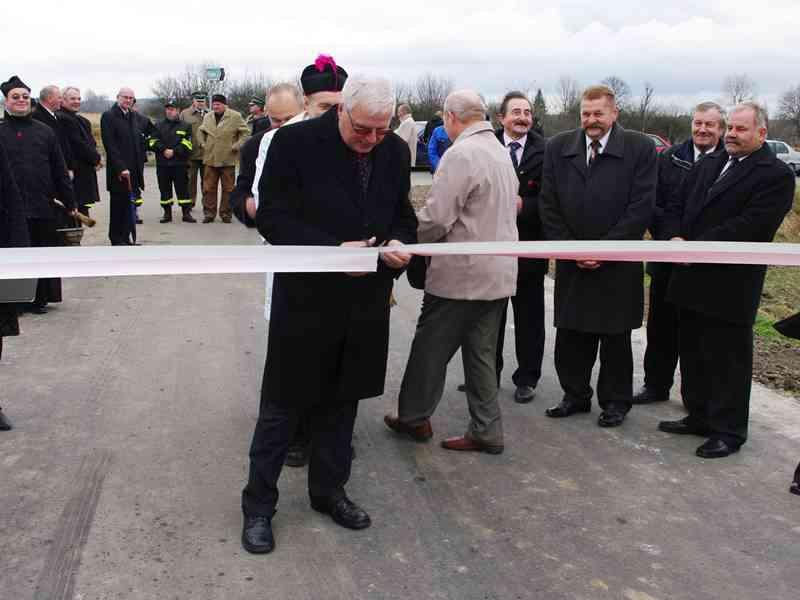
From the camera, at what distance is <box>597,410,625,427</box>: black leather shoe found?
17.7 feet

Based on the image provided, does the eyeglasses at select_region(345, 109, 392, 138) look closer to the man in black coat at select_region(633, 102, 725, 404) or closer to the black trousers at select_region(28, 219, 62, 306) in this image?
the man in black coat at select_region(633, 102, 725, 404)

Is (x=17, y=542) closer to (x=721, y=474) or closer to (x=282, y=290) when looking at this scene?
(x=282, y=290)

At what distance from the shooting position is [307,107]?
4.80m

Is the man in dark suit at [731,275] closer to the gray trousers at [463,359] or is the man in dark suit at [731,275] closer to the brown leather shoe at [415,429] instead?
the gray trousers at [463,359]

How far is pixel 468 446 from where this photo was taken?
4.96 metres

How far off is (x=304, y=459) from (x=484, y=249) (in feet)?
5.01

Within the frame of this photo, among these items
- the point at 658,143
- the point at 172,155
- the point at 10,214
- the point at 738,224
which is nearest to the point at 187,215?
the point at 172,155

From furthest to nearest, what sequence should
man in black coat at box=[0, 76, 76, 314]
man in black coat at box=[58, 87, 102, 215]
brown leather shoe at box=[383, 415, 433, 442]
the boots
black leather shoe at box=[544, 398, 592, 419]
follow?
the boots < man in black coat at box=[58, 87, 102, 215] < man in black coat at box=[0, 76, 76, 314] < black leather shoe at box=[544, 398, 592, 419] < brown leather shoe at box=[383, 415, 433, 442]

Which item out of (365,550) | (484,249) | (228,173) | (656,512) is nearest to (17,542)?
(365,550)

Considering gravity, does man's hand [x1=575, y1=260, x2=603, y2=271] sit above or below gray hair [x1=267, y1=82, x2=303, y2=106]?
below

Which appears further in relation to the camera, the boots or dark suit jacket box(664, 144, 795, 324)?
the boots

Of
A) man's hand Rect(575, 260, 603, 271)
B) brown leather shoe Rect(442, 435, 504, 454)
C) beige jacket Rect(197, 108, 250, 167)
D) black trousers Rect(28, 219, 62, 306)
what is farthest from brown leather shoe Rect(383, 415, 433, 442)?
beige jacket Rect(197, 108, 250, 167)

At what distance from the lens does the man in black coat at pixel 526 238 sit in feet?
19.6

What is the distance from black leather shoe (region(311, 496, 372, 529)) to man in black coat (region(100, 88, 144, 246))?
318 inches
